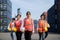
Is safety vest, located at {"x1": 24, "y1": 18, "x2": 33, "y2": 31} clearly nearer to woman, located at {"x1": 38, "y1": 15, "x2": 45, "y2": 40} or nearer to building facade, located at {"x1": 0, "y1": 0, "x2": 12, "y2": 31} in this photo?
woman, located at {"x1": 38, "y1": 15, "x2": 45, "y2": 40}

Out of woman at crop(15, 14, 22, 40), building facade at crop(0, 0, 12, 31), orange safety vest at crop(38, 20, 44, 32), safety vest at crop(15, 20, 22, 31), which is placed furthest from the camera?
building facade at crop(0, 0, 12, 31)

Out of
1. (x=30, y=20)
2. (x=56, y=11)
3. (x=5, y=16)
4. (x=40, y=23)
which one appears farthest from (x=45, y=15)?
(x=5, y=16)

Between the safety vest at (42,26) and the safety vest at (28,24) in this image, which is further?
the safety vest at (42,26)

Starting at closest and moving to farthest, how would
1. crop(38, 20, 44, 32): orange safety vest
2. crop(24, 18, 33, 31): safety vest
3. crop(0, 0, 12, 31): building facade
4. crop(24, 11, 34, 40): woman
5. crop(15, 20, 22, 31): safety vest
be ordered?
crop(24, 11, 34, 40): woman → crop(24, 18, 33, 31): safety vest → crop(15, 20, 22, 31): safety vest → crop(38, 20, 44, 32): orange safety vest → crop(0, 0, 12, 31): building facade

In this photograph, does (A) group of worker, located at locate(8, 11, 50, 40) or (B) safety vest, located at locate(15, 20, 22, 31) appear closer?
(A) group of worker, located at locate(8, 11, 50, 40)

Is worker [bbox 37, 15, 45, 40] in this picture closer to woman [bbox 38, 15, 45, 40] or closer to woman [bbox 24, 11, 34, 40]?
woman [bbox 38, 15, 45, 40]

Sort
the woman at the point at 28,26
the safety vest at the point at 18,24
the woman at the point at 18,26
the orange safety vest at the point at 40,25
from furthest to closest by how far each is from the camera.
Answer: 1. the orange safety vest at the point at 40,25
2. the safety vest at the point at 18,24
3. the woman at the point at 18,26
4. the woman at the point at 28,26

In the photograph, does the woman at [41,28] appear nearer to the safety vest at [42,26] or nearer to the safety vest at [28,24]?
the safety vest at [42,26]

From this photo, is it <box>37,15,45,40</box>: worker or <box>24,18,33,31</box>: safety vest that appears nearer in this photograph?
Answer: <box>24,18,33,31</box>: safety vest

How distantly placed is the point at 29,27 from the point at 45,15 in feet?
5.90

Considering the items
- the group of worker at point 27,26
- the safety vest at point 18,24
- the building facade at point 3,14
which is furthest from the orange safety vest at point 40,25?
the building facade at point 3,14

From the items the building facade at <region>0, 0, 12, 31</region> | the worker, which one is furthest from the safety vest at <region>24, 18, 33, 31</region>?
the building facade at <region>0, 0, 12, 31</region>

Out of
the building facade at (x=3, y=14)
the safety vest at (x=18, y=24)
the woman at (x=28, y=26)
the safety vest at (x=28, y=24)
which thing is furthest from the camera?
the building facade at (x=3, y=14)

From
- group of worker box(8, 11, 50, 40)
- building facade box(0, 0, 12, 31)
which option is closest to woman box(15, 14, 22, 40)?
group of worker box(8, 11, 50, 40)
